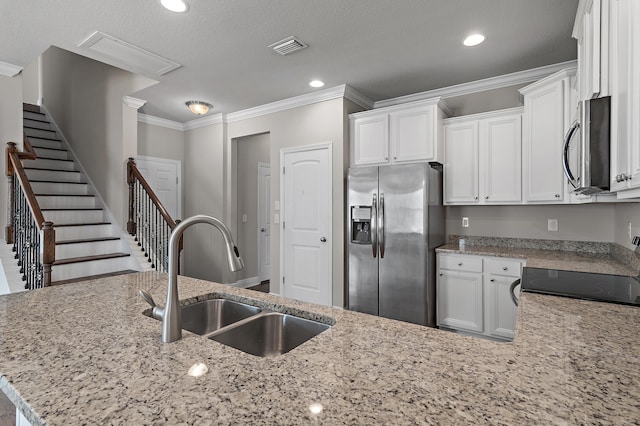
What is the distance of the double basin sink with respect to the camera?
124 centimetres

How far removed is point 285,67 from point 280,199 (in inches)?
65.6

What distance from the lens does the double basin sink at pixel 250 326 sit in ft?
4.08

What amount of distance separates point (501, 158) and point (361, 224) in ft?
4.89

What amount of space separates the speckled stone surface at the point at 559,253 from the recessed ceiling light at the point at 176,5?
113 inches

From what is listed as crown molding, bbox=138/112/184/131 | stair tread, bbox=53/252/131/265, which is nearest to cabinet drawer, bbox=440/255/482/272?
stair tread, bbox=53/252/131/265

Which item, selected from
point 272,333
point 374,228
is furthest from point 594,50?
point 374,228

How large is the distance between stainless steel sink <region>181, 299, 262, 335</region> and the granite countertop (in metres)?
0.30

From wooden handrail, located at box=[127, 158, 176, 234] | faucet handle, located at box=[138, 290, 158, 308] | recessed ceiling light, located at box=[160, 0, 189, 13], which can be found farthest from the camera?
wooden handrail, located at box=[127, 158, 176, 234]

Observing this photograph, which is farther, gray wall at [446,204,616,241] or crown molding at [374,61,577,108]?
crown molding at [374,61,577,108]

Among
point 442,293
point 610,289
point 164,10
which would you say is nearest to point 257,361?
point 610,289

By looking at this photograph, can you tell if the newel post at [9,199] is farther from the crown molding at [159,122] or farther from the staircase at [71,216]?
the crown molding at [159,122]

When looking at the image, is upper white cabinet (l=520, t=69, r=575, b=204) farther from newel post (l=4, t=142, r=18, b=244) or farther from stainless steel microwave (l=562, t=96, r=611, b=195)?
newel post (l=4, t=142, r=18, b=244)

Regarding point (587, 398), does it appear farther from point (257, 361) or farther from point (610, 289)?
point (610, 289)

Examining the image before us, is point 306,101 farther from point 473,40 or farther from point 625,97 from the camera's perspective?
point 625,97
